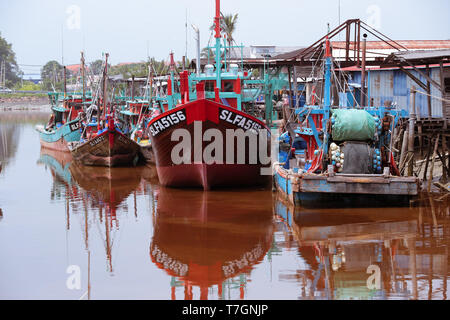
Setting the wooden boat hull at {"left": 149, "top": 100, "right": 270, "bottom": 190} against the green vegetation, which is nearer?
the wooden boat hull at {"left": 149, "top": 100, "right": 270, "bottom": 190}

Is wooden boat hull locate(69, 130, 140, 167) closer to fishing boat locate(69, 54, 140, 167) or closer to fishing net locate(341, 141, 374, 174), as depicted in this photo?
fishing boat locate(69, 54, 140, 167)


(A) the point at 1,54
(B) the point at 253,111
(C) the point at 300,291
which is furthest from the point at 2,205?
(A) the point at 1,54

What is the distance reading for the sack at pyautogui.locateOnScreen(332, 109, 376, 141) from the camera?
1333cm

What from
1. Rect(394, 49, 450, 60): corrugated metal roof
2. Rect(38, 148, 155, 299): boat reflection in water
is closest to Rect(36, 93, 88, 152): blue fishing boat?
Rect(38, 148, 155, 299): boat reflection in water

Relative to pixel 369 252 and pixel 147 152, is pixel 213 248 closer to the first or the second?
pixel 369 252

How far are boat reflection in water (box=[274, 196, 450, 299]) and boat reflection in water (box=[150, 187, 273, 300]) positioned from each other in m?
0.73

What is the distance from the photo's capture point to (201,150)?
52.3ft

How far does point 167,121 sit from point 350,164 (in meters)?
5.12

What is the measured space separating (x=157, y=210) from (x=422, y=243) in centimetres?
640

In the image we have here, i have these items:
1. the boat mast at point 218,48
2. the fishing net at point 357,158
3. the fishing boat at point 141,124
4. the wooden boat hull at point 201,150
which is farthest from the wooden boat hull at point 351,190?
the fishing boat at point 141,124

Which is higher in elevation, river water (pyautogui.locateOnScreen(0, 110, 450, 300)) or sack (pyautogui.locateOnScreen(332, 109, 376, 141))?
sack (pyautogui.locateOnScreen(332, 109, 376, 141))

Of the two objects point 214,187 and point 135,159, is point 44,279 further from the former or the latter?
point 135,159
